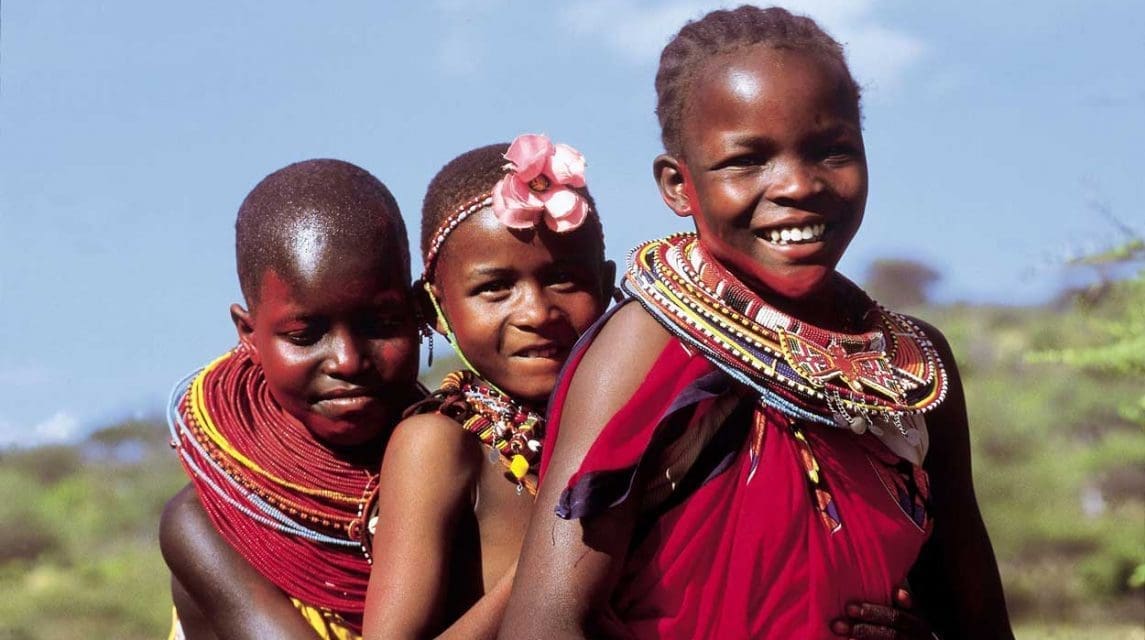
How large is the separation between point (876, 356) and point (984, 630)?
0.78 metres

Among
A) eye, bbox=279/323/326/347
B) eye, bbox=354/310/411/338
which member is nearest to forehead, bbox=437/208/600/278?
eye, bbox=354/310/411/338

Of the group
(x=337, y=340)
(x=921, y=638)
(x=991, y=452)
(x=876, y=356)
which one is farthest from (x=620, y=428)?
(x=991, y=452)

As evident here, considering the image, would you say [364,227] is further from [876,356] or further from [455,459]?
[876,356]

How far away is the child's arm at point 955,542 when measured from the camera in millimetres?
3422

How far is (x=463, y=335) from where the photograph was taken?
360 cm

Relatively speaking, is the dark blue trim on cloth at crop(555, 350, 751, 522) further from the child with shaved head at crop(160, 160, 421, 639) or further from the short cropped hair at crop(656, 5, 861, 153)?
the child with shaved head at crop(160, 160, 421, 639)

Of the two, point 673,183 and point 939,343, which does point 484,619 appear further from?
point 939,343

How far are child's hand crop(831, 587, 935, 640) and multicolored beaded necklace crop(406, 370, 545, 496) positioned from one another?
0.78 meters

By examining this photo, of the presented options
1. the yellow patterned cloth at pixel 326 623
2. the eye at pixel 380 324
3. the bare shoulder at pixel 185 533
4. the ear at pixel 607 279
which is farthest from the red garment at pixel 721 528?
the bare shoulder at pixel 185 533

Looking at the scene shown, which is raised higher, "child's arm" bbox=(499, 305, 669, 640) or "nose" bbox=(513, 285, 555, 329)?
"nose" bbox=(513, 285, 555, 329)

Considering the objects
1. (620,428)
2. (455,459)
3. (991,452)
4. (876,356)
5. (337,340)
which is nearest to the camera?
(620,428)

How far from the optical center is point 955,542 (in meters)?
3.44

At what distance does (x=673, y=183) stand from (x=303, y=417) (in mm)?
1258

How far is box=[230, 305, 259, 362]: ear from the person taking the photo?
397cm
